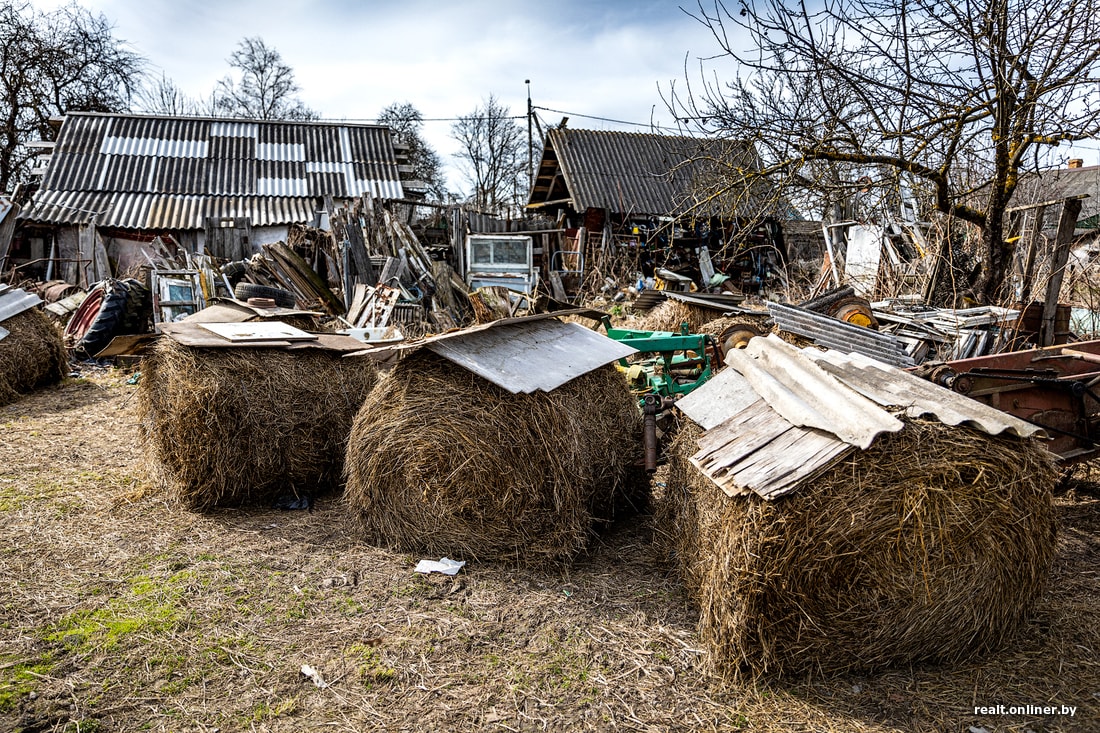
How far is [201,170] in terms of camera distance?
59.8 ft

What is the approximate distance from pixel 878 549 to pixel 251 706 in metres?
2.90

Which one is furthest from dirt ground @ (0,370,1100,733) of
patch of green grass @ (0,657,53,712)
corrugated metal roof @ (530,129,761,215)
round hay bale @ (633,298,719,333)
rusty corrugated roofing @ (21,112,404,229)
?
corrugated metal roof @ (530,129,761,215)

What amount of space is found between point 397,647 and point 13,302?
880cm

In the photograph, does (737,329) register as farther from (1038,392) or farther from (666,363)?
(1038,392)

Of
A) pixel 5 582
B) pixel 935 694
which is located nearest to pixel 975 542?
pixel 935 694

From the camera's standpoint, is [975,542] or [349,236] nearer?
[975,542]

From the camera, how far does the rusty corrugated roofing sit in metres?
16.5

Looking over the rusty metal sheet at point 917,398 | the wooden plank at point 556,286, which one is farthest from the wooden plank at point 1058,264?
the wooden plank at point 556,286

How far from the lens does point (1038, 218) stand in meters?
7.51

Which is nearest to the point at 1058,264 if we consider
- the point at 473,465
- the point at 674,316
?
the point at 674,316

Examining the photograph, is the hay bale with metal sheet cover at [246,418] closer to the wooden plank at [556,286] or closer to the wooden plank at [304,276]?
the wooden plank at [304,276]

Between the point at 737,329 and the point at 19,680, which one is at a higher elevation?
the point at 737,329

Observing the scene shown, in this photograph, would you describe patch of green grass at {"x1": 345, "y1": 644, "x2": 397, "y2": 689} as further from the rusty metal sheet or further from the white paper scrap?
the rusty metal sheet

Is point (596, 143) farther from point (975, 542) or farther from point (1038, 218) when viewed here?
point (975, 542)
